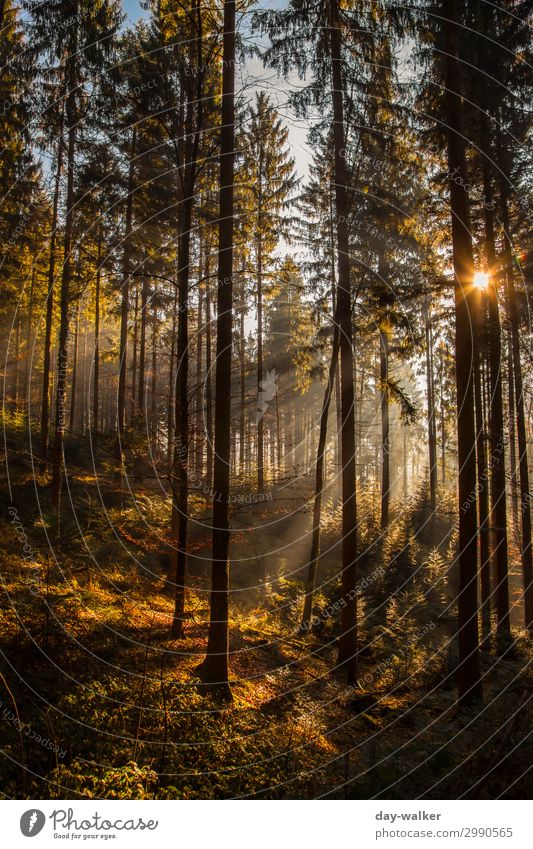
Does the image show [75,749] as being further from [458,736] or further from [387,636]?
[387,636]

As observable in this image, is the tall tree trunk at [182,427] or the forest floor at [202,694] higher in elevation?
the tall tree trunk at [182,427]

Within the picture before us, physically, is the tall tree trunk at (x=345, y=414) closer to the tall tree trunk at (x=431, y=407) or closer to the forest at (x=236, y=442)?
the forest at (x=236, y=442)

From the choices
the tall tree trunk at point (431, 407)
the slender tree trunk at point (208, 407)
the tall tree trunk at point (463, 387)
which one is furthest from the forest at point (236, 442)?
the tall tree trunk at point (431, 407)

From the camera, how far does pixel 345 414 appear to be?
35.0 feet

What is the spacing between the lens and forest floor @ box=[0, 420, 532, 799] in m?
5.47

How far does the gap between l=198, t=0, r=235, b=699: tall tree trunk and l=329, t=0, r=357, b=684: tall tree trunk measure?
3018 mm

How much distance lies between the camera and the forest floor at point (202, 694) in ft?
18.0

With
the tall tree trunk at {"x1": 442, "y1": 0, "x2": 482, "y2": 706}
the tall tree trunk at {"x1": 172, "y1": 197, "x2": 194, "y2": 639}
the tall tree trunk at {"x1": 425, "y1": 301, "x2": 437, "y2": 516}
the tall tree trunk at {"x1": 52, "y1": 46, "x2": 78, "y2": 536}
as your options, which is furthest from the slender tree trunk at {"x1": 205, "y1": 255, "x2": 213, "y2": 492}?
the tall tree trunk at {"x1": 425, "y1": 301, "x2": 437, "y2": 516}
